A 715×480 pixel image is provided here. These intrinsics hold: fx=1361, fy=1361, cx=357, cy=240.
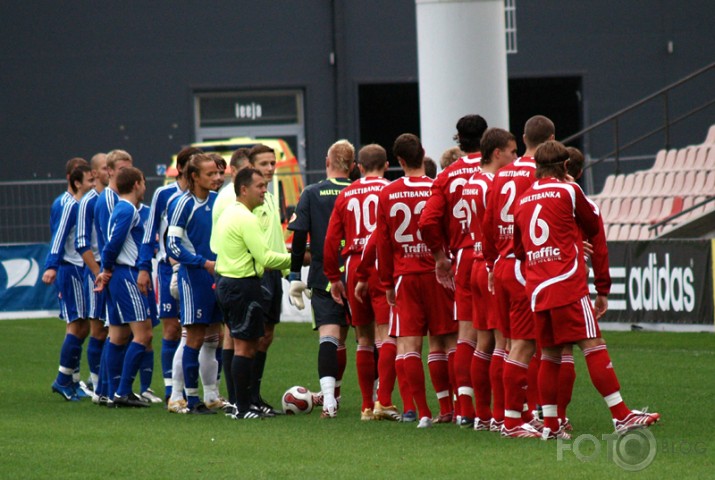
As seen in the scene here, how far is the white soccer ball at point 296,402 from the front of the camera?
10.9m

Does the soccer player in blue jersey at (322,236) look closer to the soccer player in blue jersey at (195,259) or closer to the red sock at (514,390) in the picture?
the soccer player in blue jersey at (195,259)

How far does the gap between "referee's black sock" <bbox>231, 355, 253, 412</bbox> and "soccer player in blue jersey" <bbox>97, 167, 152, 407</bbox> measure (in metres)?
1.37

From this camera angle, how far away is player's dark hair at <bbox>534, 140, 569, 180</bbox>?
8531mm

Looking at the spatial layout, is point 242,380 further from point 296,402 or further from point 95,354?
point 95,354

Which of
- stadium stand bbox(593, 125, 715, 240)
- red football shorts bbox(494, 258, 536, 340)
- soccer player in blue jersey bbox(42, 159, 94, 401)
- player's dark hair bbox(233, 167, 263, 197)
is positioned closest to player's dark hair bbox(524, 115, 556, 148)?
red football shorts bbox(494, 258, 536, 340)

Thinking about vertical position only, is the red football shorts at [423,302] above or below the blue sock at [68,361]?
above

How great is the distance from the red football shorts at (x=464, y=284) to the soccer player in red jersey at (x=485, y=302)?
10 cm

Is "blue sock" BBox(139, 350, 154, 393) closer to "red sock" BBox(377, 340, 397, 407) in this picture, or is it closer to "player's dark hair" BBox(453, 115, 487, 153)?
"red sock" BBox(377, 340, 397, 407)

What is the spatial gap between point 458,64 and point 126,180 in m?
7.73

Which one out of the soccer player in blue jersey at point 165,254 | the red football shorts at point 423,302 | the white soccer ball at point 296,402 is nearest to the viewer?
the red football shorts at point 423,302

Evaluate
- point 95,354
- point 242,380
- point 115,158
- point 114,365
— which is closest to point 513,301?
point 242,380

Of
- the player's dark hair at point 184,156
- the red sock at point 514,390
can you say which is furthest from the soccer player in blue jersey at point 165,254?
the red sock at point 514,390

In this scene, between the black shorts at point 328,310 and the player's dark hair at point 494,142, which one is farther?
the black shorts at point 328,310

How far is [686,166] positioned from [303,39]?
11.4 m
